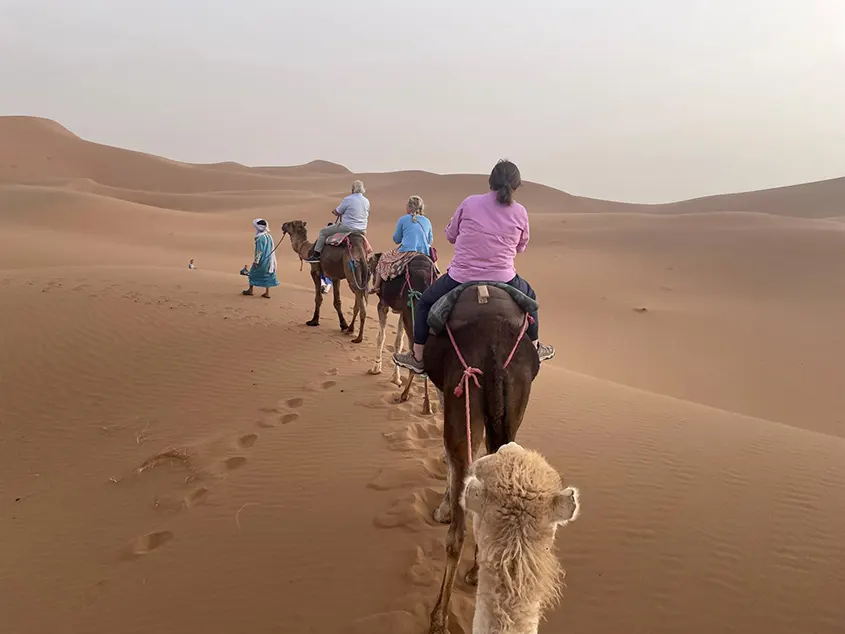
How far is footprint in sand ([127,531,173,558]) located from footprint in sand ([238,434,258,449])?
151 cm

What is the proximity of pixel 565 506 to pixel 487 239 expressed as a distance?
255 cm

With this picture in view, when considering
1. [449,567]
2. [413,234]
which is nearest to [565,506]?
[449,567]

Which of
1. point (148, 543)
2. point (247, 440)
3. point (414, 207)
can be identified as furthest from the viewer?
point (414, 207)

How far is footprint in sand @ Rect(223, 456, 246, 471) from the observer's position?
5.49 meters

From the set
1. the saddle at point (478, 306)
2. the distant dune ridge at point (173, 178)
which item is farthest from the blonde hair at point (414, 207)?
the distant dune ridge at point (173, 178)

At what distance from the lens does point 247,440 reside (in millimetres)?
6086

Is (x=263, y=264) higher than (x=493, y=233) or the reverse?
the reverse

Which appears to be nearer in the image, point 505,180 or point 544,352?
point 505,180

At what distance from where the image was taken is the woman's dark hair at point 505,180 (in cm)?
406

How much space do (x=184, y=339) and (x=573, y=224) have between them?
32.0 m

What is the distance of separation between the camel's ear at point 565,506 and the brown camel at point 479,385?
138 cm

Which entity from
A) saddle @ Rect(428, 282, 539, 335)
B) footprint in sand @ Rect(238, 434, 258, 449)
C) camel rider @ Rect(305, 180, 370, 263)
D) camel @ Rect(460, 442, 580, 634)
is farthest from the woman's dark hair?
camel rider @ Rect(305, 180, 370, 263)

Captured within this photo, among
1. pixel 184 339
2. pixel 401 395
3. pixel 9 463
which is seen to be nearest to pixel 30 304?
pixel 184 339

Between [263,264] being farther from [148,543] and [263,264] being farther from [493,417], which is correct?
[493,417]
